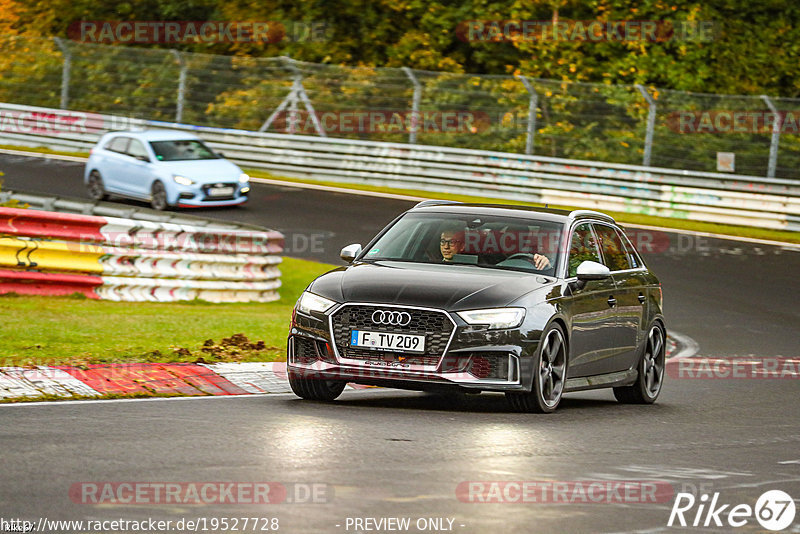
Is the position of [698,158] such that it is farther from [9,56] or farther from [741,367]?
[9,56]

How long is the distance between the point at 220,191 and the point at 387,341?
18430mm

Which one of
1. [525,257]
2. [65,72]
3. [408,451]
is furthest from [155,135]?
[408,451]

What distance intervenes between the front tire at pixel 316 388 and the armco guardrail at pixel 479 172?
19.9 m

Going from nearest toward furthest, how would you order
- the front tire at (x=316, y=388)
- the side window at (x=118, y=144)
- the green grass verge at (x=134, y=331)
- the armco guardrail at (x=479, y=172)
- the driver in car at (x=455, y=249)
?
the front tire at (x=316, y=388) → the driver in car at (x=455, y=249) → the green grass verge at (x=134, y=331) → the side window at (x=118, y=144) → the armco guardrail at (x=479, y=172)

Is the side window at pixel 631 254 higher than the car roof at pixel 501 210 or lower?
lower

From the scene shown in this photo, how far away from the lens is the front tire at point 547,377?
10422 mm

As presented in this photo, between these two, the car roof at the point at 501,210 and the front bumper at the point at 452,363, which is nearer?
the front bumper at the point at 452,363

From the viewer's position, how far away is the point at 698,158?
1217 inches

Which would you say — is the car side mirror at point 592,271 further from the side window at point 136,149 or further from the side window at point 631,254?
the side window at point 136,149

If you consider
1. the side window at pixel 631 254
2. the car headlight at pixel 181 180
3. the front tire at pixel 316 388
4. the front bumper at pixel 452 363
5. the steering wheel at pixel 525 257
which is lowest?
the car headlight at pixel 181 180

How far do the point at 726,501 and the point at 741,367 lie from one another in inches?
334

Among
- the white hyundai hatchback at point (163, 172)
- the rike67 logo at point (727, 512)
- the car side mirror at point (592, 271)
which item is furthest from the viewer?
the white hyundai hatchback at point (163, 172)

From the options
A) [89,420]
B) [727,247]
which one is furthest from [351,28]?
[89,420]

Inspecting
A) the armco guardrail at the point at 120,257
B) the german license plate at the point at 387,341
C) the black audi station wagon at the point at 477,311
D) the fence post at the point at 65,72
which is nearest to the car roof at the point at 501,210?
the black audi station wagon at the point at 477,311
